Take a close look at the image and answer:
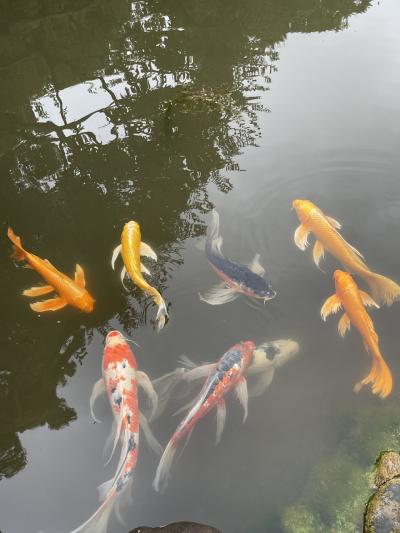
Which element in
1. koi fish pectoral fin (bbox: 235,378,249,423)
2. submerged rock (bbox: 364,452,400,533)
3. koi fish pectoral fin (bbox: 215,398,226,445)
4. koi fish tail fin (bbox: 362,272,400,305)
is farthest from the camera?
koi fish tail fin (bbox: 362,272,400,305)

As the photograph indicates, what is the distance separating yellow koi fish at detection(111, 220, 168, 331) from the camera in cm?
429

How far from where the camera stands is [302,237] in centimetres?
490

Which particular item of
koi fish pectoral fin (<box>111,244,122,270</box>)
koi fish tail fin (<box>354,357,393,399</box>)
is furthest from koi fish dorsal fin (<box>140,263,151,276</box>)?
koi fish tail fin (<box>354,357,393,399</box>)

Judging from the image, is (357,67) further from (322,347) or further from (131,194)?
(322,347)

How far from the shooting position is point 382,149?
5.90m

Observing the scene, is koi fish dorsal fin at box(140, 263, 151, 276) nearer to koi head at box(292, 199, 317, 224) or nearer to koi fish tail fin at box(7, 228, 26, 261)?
koi fish tail fin at box(7, 228, 26, 261)

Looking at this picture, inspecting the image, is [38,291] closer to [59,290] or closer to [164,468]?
[59,290]

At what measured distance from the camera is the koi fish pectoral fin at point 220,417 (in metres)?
3.58

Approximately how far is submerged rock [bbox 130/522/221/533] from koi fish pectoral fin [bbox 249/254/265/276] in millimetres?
2359

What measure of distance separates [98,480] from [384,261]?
3.41m

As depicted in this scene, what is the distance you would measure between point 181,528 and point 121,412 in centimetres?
96

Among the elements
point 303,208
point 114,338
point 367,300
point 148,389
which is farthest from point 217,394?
point 303,208

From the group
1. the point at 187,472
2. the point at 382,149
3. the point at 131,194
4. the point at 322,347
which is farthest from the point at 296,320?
the point at 382,149

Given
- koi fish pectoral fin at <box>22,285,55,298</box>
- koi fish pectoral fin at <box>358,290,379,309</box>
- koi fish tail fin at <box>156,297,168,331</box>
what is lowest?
koi fish pectoral fin at <box>358,290,379,309</box>
